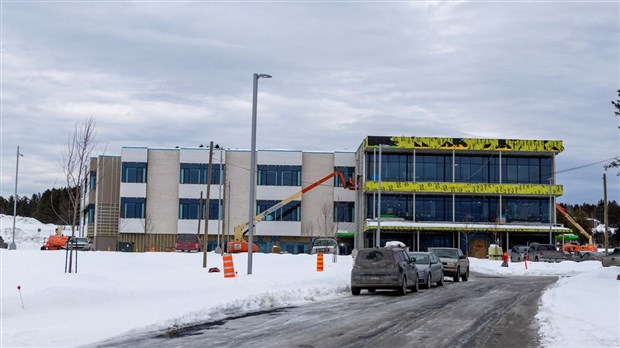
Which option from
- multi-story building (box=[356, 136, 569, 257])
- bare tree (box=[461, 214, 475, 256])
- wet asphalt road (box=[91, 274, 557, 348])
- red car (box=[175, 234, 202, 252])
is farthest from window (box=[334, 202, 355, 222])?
wet asphalt road (box=[91, 274, 557, 348])

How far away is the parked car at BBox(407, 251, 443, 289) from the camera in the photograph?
29578mm

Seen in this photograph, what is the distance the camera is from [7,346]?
11703 mm

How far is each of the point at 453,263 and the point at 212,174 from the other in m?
50.3

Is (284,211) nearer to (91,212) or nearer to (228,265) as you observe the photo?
(91,212)

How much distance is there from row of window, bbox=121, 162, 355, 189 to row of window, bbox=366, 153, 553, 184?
8.00 meters

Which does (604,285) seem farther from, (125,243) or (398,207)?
(125,243)

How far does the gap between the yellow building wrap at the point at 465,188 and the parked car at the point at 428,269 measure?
44.6 metres

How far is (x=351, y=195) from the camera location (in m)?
82.6

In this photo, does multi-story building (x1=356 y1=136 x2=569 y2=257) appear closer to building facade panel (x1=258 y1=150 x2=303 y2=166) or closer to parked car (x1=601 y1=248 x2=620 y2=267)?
building facade panel (x1=258 y1=150 x2=303 y2=166)

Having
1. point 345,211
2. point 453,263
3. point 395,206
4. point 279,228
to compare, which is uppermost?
point 395,206

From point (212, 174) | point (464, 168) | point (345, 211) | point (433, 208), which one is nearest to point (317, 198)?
point (345, 211)

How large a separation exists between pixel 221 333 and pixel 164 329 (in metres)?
1.34

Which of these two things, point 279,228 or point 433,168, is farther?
point 279,228

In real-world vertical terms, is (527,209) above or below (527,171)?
below
